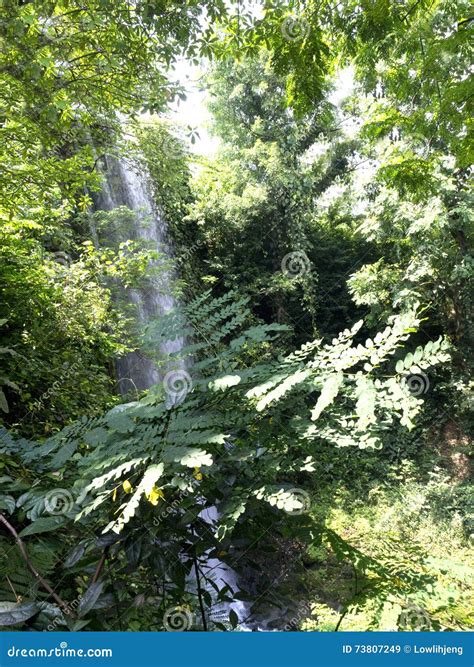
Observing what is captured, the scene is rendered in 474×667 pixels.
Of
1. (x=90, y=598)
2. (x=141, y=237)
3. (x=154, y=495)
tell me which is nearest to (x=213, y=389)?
(x=154, y=495)

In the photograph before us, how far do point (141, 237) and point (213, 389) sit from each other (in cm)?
651

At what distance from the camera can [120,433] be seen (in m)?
1.05

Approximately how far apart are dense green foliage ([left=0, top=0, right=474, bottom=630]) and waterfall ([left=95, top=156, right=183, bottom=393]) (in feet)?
2.67

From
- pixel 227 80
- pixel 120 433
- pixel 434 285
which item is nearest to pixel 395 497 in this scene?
pixel 434 285

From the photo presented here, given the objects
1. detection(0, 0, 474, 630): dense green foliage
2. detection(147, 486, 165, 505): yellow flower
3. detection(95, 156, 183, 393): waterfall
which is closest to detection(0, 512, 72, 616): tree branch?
detection(0, 0, 474, 630): dense green foliage

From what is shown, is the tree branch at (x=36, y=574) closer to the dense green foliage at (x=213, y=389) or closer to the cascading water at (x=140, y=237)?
the dense green foliage at (x=213, y=389)

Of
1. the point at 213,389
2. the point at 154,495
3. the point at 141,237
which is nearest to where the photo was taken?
the point at 154,495

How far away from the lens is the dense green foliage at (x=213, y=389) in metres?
0.94

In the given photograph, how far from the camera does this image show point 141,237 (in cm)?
718

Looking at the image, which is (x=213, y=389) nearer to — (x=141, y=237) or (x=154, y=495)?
(x=154, y=495)

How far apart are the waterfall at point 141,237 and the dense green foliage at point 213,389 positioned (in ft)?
2.67

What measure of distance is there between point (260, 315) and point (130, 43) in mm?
6755

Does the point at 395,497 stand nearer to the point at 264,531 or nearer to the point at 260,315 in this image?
the point at 260,315

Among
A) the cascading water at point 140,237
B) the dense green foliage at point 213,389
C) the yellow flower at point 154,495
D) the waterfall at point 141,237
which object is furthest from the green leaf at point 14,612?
the waterfall at point 141,237
